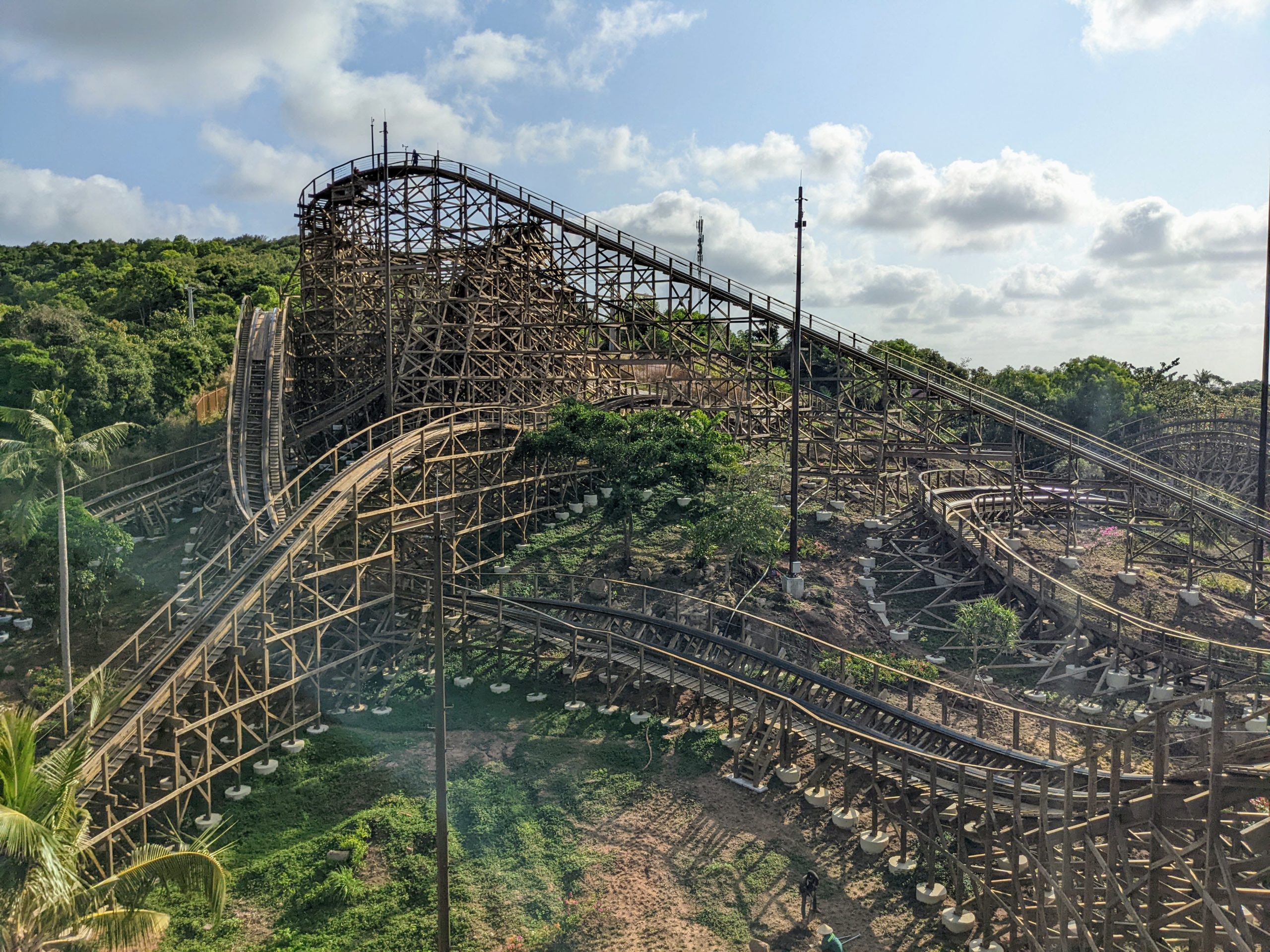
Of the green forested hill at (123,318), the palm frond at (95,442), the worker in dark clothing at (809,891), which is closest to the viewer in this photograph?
the worker in dark clothing at (809,891)

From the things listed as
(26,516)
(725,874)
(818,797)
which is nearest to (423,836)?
(725,874)

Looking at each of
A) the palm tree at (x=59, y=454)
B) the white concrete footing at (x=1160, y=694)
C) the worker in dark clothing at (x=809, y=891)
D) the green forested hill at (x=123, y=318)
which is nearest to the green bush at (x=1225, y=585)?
the white concrete footing at (x=1160, y=694)

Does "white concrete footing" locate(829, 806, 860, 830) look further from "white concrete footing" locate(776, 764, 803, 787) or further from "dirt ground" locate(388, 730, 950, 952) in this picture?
"white concrete footing" locate(776, 764, 803, 787)

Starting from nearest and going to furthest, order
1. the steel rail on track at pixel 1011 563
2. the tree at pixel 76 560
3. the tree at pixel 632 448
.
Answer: the steel rail on track at pixel 1011 563
the tree at pixel 76 560
the tree at pixel 632 448

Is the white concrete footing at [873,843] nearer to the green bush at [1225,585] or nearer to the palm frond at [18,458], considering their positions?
the palm frond at [18,458]

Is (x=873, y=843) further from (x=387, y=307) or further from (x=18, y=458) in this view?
(x=387, y=307)

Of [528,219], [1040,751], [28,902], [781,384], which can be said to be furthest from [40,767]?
[781,384]
